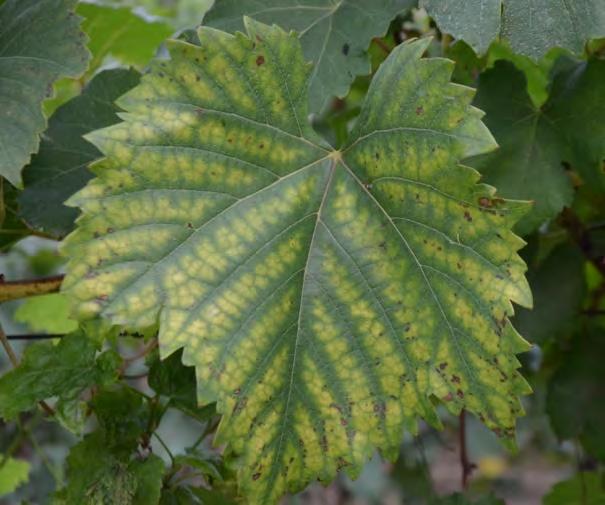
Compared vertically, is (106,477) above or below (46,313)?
above

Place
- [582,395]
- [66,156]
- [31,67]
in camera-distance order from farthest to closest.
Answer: [582,395] → [66,156] → [31,67]

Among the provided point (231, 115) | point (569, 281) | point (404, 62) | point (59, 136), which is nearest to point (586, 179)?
point (569, 281)

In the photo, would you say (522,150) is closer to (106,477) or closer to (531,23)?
(531,23)

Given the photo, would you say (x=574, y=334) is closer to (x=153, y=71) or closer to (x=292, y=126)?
(x=292, y=126)

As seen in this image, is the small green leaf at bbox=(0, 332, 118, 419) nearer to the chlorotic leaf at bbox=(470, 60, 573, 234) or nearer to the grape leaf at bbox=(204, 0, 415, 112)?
the grape leaf at bbox=(204, 0, 415, 112)

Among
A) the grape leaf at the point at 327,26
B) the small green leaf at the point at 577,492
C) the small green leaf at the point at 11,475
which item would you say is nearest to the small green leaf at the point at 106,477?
the grape leaf at the point at 327,26

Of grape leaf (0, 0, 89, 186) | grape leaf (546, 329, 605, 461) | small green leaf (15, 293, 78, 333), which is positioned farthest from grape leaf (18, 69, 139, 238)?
grape leaf (546, 329, 605, 461)

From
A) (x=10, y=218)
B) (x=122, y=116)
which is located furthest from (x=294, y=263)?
(x=10, y=218)
